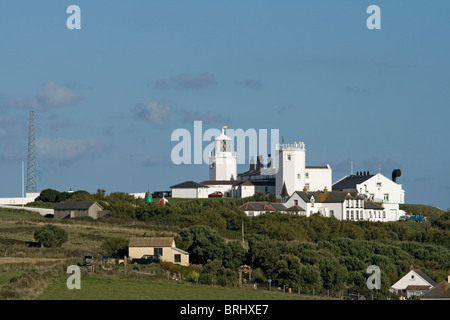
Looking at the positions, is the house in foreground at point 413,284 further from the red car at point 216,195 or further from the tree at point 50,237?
the red car at point 216,195

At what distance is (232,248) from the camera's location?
59156 mm

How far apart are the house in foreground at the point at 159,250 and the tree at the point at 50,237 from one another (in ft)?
26.9

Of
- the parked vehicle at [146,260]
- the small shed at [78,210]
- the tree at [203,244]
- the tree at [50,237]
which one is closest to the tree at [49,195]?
the small shed at [78,210]

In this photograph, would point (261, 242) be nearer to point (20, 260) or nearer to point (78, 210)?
point (20, 260)

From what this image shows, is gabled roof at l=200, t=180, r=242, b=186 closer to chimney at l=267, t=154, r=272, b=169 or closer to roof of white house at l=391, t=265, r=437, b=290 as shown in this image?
chimney at l=267, t=154, r=272, b=169

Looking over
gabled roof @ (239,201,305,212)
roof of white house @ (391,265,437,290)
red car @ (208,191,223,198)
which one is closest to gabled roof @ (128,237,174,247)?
roof of white house @ (391,265,437,290)

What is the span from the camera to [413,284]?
5566cm

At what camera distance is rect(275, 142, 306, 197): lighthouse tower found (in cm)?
10131

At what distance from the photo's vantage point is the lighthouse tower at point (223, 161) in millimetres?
116188

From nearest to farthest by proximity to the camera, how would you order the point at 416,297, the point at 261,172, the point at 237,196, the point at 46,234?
the point at 416,297 → the point at 46,234 → the point at 237,196 → the point at 261,172

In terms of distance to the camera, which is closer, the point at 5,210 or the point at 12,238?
the point at 12,238
